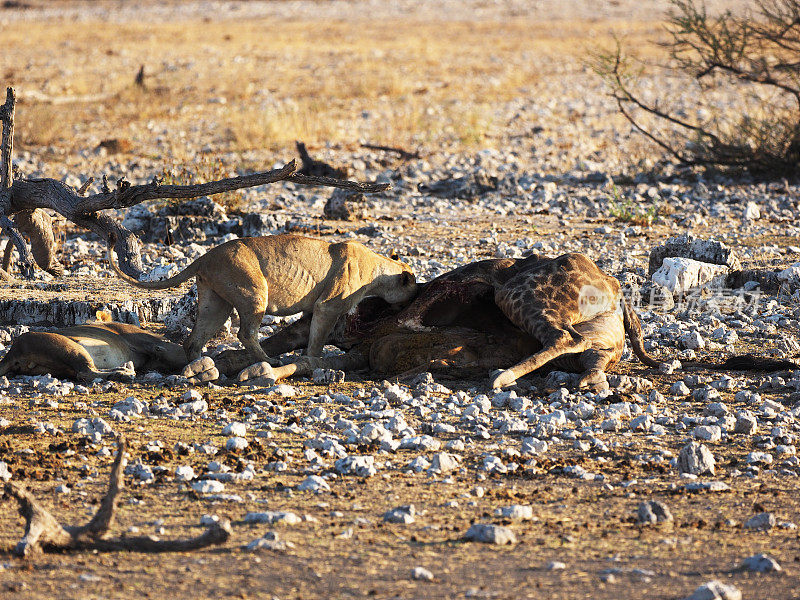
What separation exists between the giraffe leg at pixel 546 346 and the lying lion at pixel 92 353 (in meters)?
2.68

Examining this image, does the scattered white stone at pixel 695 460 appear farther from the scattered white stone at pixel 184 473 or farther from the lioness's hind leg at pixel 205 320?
the lioness's hind leg at pixel 205 320

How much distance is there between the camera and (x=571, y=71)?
33812 millimetres

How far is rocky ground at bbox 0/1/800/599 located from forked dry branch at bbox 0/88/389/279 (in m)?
0.81

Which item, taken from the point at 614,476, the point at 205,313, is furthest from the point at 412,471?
the point at 205,313

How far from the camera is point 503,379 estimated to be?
7594mm

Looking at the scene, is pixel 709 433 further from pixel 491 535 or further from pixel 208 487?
pixel 208 487

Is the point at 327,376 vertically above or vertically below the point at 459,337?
below

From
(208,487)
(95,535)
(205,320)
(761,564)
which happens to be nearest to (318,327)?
(205,320)

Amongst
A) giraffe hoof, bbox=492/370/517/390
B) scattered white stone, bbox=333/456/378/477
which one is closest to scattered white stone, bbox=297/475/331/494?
scattered white stone, bbox=333/456/378/477

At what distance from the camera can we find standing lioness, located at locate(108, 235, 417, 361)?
8.04 metres

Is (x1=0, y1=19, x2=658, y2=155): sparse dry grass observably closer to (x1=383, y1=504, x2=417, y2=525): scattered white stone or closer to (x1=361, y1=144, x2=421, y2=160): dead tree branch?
(x1=361, y1=144, x2=421, y2=160): dead tree branch

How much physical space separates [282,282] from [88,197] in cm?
164

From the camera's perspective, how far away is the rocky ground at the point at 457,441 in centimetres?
445

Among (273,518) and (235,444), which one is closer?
(273,518)
